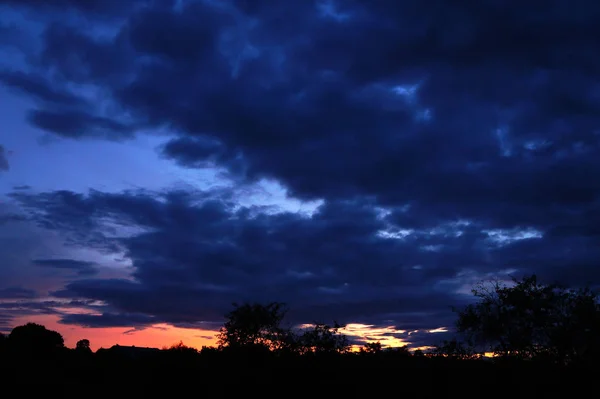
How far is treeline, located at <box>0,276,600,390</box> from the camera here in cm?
2391

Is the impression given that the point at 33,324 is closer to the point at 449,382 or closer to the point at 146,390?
the point at 146,390

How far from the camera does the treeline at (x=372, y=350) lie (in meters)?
23.9

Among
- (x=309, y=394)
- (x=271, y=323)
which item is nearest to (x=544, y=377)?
(x=309, y=394)

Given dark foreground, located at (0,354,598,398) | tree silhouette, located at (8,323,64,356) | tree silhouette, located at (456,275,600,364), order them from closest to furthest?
dark foreground, located at (0,354,598,398)
tree silhouette, located at (456,275,600,364)
tree silhouette, located at (8,323,64,356)

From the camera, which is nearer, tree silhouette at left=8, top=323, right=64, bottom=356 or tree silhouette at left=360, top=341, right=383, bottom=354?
tree silhouette at left=360, top=341, right=383, bottom=354

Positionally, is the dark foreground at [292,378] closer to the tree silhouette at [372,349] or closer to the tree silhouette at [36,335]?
the tree silhouette at [372,349]

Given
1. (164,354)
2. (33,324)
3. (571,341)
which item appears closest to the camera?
(164,354)

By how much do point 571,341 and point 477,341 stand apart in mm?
9341

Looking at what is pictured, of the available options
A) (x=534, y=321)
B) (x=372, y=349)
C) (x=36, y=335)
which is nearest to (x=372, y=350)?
(x=372, y=349)

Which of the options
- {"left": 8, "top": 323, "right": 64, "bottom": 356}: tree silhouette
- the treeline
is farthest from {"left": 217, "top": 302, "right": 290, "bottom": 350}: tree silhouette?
{"left": 8, "top": 323, "right": 64, "bottom": 356}: tree silhouette

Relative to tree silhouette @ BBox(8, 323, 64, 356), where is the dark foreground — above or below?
below

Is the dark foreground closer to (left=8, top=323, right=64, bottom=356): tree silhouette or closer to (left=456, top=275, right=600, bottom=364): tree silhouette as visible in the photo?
(left=456, top=275, right=600, bottom=364): tree silhouette

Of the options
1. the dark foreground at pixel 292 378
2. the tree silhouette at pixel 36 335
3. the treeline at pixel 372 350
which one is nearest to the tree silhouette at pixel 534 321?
the treeline at pixel 372 350

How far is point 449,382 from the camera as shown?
22.8 meters
